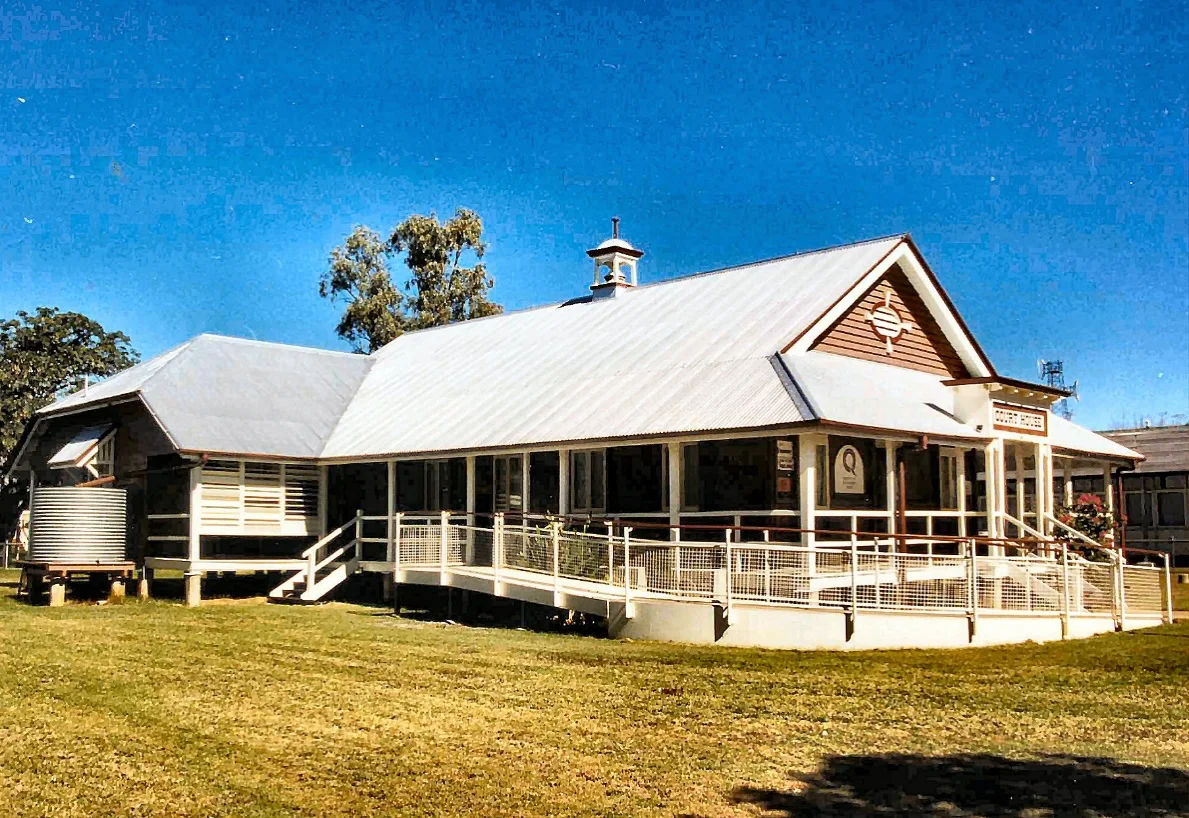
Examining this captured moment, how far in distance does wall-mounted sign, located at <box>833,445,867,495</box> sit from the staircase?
10566 mm

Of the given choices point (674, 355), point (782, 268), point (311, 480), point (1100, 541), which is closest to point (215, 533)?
point (311, 480)

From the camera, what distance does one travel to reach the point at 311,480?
2805 centimetres

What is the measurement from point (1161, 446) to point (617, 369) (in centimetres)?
2168

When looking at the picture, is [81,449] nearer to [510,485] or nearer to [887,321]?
[510,485]

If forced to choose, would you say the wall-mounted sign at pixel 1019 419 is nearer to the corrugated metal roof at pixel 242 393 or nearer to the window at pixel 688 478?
the window at pixel 688 478

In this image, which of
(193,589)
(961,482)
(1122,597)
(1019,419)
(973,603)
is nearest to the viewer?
(973,603)

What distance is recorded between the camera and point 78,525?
2478cm

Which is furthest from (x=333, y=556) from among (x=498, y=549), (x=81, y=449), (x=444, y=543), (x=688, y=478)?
(x=688, y=478)

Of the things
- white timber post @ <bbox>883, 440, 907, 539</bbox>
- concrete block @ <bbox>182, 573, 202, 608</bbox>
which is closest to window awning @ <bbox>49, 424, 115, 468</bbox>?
concrete block @ <bbox>182, 573, 202, 608</bbox>

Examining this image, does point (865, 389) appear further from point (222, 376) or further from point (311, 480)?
point (222, 376)

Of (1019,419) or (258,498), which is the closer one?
(1019,419)

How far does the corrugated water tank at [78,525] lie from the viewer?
2431 cm

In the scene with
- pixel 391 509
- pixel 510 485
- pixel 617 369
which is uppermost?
pixel 617 369

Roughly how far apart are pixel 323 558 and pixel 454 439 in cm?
527
